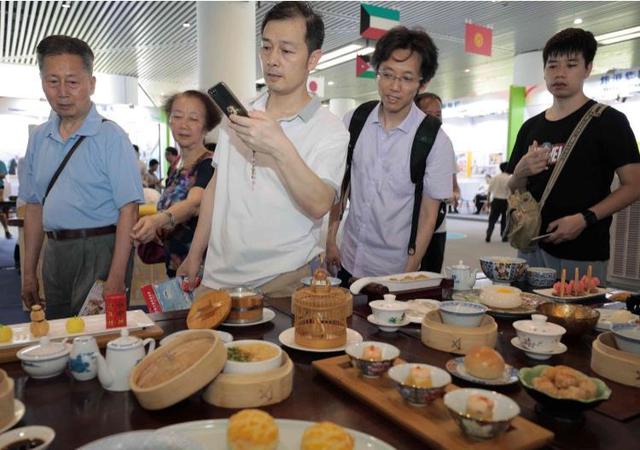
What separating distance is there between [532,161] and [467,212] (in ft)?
46.4

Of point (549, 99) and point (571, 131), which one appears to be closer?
point (571, 131)

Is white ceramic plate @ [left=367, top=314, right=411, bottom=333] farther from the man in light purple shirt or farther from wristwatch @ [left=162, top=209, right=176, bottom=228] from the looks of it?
wristwatch @ [left=162, top=209, right=176, bottom=228]

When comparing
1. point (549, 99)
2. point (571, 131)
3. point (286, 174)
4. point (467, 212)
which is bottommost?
point (467, 212)

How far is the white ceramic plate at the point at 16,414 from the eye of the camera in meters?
0.87

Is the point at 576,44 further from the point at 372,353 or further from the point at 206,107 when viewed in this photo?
the point at 372,353

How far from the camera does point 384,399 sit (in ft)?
3.13

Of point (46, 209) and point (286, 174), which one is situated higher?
point (286, 174)

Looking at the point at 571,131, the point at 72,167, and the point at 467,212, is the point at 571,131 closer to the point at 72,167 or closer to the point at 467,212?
the point at 72,167

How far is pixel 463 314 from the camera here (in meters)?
1.29

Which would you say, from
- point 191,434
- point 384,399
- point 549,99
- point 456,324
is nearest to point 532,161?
point 456,324

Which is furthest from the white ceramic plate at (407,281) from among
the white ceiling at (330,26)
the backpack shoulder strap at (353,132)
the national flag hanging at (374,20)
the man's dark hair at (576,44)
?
the white ceiling at (330,26)

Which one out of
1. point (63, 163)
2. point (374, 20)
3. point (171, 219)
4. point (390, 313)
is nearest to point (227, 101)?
point (390, 313)

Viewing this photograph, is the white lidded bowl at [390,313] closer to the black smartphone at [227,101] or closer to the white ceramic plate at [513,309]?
the white ceramic plate at [513,309]

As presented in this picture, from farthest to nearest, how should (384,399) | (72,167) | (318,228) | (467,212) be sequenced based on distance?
1. (467,212)
2. (72,167)
3. (318,228)
4. (384,399)
